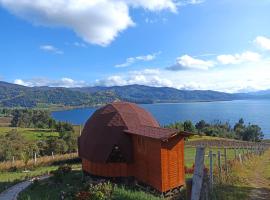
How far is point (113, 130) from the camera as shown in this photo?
22.5 meters

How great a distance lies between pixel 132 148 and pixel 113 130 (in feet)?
5.78

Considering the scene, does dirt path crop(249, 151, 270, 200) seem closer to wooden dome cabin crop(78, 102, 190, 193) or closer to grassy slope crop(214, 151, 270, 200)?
grassy slope crop(214, 151, 270, 200)

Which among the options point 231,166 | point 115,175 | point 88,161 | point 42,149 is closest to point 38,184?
point 88,161

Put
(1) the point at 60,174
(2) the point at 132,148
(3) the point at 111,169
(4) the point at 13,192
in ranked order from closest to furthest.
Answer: (4) the point at 13,192 < (2) the point at 132,148 < (3) the point at 111,169 < (1) the point at 60,174

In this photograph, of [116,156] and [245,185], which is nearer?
[245,185]

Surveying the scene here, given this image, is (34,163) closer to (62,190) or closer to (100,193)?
(62,190)

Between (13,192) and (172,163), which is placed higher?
(172,163)

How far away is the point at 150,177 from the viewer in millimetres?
19500

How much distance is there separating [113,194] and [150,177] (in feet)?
15.7

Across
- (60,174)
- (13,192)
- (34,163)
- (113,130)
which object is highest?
(113,130)

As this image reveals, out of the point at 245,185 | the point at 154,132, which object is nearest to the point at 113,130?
the point at 154,132

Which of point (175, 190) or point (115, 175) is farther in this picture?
point (115, 175)

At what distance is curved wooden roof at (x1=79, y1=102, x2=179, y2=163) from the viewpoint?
21.7 meters

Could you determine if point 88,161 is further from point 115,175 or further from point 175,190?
point 175,190
